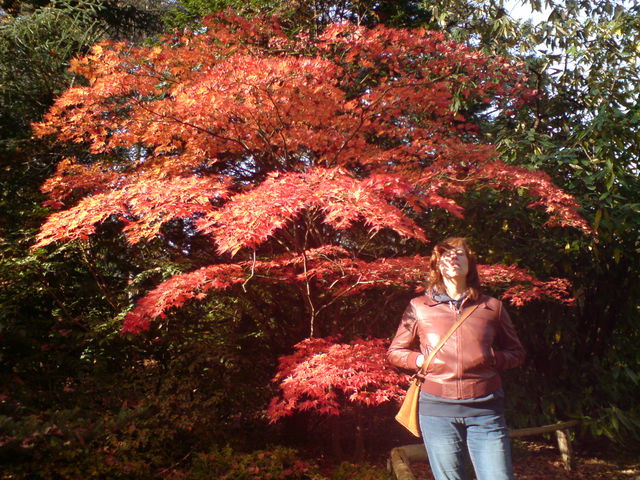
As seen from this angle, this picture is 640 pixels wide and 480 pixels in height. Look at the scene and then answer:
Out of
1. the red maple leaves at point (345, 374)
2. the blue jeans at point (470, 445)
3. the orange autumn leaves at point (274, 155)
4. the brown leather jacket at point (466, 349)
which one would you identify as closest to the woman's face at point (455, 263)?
the brown leather jacket at point (466, 349)

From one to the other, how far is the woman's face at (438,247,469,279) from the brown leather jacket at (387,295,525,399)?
0.13m

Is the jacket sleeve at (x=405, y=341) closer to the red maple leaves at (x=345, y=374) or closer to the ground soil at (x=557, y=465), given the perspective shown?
the red maple leaves at (x=345, y=374)

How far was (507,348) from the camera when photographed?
1.99 m

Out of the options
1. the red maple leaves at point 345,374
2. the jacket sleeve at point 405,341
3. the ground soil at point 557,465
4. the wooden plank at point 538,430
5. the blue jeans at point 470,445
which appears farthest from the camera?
the ground soil at point 557,465

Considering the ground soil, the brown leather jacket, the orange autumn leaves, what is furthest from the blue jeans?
the ground soil

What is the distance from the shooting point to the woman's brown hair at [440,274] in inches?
79.0

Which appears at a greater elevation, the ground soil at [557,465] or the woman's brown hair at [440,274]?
the woman's brown hair at [440,274]

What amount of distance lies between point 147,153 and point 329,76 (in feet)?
8.36

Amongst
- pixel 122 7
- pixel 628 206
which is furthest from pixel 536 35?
pixel 122 7

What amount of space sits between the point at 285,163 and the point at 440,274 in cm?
272

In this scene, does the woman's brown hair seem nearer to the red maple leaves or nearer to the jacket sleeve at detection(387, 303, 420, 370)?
the jacket sleeve at detection(387, 303, 420, 370)

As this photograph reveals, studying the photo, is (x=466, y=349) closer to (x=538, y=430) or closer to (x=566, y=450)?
(x=538, y=430)

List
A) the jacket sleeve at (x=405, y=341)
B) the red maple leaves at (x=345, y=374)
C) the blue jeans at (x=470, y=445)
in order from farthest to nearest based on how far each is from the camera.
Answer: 1. the red maple leaves at (x=345, y=374)
2. the jacket sleeve at (x=405, y=341)
3. the blue jeans at (x=470, y=445)

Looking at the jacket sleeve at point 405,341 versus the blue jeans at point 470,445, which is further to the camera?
the jacket sleeve at point 405,341
